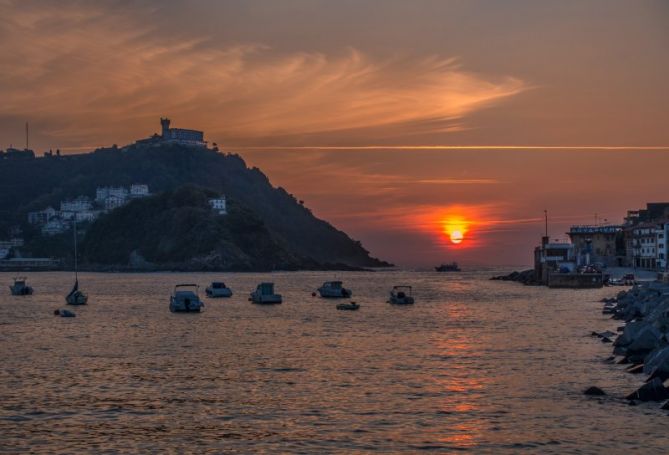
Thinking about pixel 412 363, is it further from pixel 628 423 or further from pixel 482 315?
pixel 482 315

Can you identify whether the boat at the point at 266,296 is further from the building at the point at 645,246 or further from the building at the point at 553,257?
the building at the point at 645,246

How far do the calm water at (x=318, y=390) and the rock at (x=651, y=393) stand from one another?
4.65 ft

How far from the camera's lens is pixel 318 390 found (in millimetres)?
42750

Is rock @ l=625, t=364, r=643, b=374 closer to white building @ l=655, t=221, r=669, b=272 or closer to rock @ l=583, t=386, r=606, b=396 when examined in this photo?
rock @ l=583, t=386, r=606, b=396

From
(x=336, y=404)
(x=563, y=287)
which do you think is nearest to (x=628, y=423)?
(x=336, y=404)

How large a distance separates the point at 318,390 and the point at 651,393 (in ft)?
53.0

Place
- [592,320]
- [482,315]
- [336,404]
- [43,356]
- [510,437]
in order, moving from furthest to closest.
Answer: [482,315]
[592,320]
[43,356]
[336,404]
[510,437]

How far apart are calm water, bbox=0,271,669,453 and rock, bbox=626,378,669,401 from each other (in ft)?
4.65

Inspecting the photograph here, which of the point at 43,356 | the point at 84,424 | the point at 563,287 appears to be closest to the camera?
the point at 84,424

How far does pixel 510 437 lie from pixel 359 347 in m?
31.4

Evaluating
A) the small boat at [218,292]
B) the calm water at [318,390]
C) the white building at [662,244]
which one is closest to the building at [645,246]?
the white building at [662,244]

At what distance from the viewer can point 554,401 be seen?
128 feet

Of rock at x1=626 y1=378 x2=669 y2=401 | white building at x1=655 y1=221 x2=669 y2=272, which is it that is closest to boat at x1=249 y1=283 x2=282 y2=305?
white building at x1=655 y1=221 x2=669 y2=272

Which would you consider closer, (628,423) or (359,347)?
(628,423)
